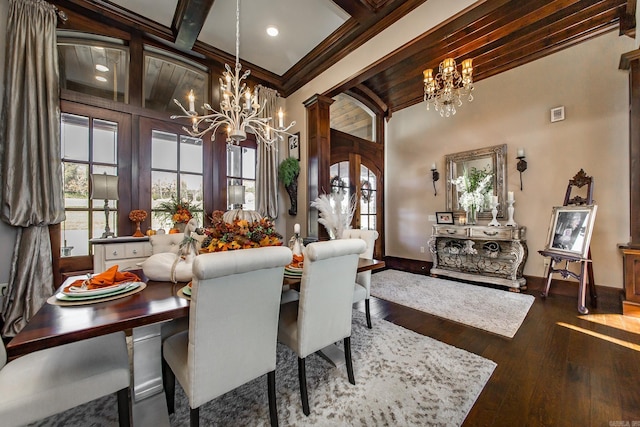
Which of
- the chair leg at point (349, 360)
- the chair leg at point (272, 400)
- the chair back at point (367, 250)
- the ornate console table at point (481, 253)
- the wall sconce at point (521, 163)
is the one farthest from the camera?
the wall sconce at point (521, 163)

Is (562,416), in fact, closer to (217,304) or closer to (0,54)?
(217,304)

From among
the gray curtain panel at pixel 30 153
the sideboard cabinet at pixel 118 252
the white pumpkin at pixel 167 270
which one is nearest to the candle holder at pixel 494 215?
the white pumpkin at pixel 167 270

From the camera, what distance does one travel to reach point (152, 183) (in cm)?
314

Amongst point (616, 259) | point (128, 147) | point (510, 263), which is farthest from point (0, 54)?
point (616, 259)

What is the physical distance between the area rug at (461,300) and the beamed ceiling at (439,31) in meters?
2.92

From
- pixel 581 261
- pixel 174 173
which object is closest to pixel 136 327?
pixel 174 173

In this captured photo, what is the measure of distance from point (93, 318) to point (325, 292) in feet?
3.44

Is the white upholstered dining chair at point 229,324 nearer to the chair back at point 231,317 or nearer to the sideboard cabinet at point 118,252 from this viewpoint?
the chair back at point 231,317

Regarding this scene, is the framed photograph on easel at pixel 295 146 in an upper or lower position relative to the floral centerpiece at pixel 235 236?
upper

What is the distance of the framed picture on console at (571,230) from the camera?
2783 millimetres

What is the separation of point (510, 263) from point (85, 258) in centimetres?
548

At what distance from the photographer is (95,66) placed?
2947 mm

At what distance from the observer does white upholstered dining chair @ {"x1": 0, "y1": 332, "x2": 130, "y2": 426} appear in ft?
2.97

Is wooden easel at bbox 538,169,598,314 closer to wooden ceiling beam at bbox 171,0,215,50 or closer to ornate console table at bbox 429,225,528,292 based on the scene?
ornate console table at bbox 429,225,528,292
